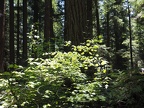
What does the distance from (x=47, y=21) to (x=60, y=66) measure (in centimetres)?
1085

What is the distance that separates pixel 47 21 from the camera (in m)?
13.8

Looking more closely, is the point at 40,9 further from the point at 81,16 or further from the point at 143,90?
the point at 143,90

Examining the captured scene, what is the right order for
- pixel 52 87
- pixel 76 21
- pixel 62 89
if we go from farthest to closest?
pixel 76 21, pixel 62 89, pixel 52 87

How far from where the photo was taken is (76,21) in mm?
5363

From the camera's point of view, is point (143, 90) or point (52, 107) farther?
point (143, 90)

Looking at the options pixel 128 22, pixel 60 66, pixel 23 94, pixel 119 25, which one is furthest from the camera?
pixel 128 22

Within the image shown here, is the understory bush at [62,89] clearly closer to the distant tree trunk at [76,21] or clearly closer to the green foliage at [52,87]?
the green foliage at [52,87]

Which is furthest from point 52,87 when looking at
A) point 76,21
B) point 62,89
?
point 76,21

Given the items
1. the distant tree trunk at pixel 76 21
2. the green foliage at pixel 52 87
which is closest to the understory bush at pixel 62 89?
the green foliage at pixel 52 87

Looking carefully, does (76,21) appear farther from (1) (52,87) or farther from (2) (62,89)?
(1) (52,87)

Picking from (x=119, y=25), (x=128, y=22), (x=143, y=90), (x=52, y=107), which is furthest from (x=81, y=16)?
(x=128, y=22)

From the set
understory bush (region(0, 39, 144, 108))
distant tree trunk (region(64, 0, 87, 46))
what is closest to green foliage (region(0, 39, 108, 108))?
understory bush (region(0, 39, 144, 108))

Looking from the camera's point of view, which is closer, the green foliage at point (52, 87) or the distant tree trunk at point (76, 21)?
the green foliage at point (52, 87)

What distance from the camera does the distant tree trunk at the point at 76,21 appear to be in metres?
5.29
